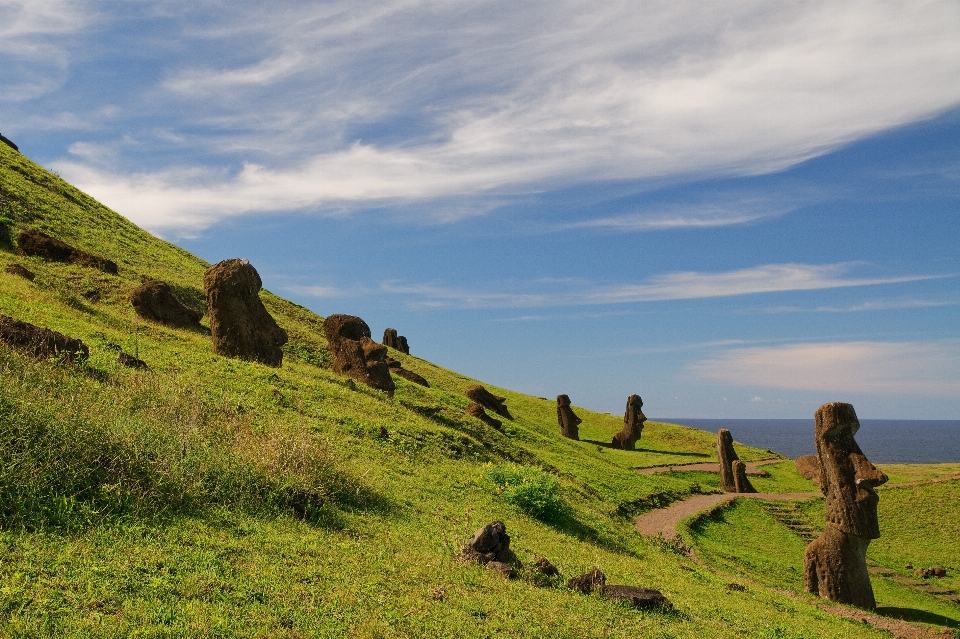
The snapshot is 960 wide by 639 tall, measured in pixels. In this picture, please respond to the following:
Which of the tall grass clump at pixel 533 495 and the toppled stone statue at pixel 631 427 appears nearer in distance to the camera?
the tall grass clump at pixel 533 495

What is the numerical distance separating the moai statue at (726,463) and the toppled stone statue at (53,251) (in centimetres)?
4111

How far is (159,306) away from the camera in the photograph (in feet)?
110

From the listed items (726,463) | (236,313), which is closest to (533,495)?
(236,313)

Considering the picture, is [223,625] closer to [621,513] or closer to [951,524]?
[621,513]

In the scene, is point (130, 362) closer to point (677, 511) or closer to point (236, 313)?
point (236, 313)

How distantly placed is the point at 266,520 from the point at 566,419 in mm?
45780

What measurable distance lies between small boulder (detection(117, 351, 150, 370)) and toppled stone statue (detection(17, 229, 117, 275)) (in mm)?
22143

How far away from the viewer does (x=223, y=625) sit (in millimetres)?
7590

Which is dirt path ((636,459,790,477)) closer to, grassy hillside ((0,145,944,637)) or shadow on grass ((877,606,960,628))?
grassy hillside ((0,145,944,637))

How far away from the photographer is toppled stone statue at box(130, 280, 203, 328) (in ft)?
108

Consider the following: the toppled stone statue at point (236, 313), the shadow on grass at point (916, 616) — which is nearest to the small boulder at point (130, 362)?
the toppled stone statue at point (236, 313)

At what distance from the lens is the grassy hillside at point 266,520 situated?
8.23 metres

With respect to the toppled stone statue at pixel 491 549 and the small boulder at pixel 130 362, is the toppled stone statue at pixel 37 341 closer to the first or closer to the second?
the small boulder at pixel 130 362

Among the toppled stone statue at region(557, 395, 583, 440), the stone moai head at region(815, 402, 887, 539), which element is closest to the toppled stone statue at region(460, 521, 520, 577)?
the stone moai head at region(815, 402, 887, 539)
